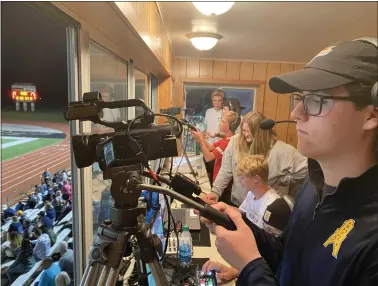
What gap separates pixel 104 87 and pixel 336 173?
1.30 m

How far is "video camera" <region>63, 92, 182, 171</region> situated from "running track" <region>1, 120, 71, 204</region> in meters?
0.33

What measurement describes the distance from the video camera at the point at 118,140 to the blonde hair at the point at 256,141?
4.66 ft

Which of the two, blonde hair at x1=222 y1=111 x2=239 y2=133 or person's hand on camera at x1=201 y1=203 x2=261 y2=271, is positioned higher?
blonde hair at x1=222 y1=111 x2=239 y2=133

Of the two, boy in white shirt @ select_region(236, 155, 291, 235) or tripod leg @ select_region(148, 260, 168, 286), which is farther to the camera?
boy in white shirt @ select_region(236, 155, 291, 235)

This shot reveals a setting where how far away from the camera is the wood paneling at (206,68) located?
17.1 ft

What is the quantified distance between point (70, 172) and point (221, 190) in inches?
54.1

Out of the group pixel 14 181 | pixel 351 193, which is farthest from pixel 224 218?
pixel 14 181

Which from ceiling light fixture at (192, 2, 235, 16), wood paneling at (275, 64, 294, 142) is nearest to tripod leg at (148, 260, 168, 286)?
ceiling light fixture at (192, 2, 235, 16)

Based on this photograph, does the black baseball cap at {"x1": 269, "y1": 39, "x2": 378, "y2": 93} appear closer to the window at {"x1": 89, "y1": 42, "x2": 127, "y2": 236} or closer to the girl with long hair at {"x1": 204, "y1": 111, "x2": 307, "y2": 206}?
the window at {"x1": 89, "y1": 42, "x2": 127, "y2": 236}

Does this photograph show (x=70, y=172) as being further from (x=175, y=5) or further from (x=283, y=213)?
(x=175, y=5)

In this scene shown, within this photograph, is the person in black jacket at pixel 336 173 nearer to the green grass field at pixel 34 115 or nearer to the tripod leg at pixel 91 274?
the tripod leg at pixel 91 274

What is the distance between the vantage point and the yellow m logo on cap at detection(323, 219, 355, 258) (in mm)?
635

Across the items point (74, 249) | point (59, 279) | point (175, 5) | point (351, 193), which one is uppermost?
point (175, 5)

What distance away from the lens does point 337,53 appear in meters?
0.66
